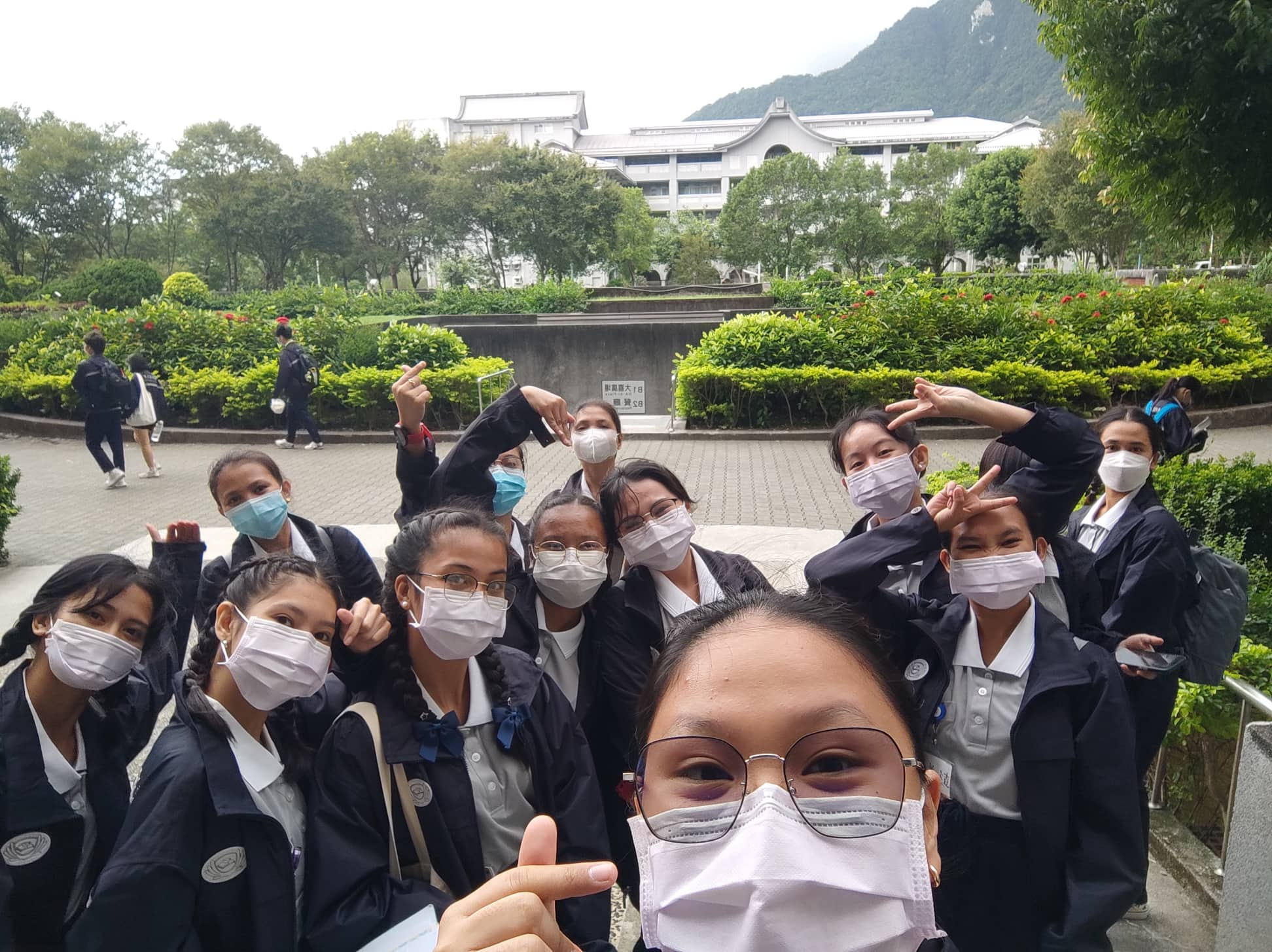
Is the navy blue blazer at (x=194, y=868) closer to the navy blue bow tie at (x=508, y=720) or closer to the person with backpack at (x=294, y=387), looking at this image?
the navy blue bow tie at (x=508, y=720)

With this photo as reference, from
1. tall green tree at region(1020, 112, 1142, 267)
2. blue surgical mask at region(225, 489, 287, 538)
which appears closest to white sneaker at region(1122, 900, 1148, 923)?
blue surgical mask at region(225, 489, 287, 538)

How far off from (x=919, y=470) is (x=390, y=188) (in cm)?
4292

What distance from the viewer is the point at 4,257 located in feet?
124

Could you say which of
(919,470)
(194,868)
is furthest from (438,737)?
(919,470)

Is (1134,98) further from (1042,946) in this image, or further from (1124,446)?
(1042,946)

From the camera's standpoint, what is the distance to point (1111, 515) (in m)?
3.14

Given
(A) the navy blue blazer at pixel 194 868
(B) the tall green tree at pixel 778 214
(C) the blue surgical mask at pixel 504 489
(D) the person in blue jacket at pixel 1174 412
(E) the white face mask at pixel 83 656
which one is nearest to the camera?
(A) the navy blue blazer at pixel 194 868

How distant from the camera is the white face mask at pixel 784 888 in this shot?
0.90 m

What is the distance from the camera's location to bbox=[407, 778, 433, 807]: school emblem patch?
1.81 metres

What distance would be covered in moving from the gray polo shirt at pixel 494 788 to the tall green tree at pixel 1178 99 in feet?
15.4

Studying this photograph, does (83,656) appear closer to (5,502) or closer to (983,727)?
(983,727)

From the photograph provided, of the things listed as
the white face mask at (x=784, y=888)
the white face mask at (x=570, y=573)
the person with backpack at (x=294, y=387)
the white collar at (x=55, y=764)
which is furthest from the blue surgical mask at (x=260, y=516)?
the person with backpack at (x=294, y=387)

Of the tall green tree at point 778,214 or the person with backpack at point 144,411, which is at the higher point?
the tall green tree at point 778,214

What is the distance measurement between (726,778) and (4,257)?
159ft
